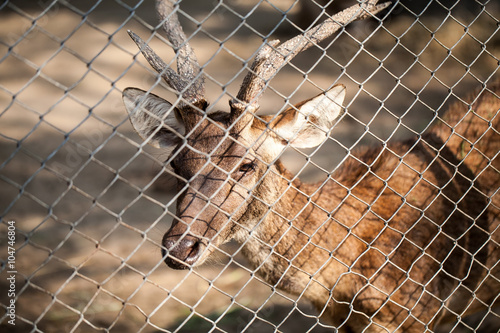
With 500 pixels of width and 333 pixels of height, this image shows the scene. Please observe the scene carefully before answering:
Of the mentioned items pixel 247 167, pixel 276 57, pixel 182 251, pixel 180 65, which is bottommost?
pixel 182 251

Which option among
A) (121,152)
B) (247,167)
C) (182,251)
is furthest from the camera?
(121,152)

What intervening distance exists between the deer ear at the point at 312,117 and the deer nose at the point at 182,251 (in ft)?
2.39

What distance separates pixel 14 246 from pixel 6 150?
102 cm

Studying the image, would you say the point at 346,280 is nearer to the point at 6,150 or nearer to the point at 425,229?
the point at 425,229

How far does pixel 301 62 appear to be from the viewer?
510cm

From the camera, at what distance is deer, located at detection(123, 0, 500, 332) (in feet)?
7.44

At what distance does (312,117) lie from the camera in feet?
8.53

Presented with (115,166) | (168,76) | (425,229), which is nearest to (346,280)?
(425,229)

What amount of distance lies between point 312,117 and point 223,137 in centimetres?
64

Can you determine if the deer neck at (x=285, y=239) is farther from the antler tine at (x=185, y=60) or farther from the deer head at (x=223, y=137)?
the antler tine at (x=185, y=60)

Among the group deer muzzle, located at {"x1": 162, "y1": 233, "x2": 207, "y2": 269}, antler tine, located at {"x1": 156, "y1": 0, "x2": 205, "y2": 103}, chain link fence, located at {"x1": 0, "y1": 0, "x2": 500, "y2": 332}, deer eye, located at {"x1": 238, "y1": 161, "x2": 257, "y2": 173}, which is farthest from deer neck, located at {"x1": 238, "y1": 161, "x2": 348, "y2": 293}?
chain link fence, located at {"x1": 0, "y1": 0, "x2": 500, "y2": 332}

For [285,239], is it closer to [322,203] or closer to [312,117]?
[322,203]

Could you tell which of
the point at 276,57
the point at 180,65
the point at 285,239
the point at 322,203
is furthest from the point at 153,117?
the point at 322,203

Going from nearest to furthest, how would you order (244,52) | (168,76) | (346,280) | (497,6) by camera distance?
(168,76), (346,280), (244,52), (497,6)
